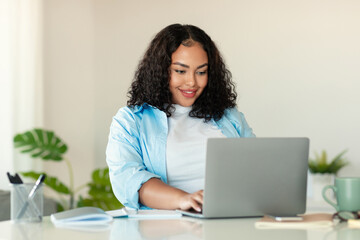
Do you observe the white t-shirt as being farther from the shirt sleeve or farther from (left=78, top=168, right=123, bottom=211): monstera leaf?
(left=78, top=168, right=123, bottom=211): monstera leaf

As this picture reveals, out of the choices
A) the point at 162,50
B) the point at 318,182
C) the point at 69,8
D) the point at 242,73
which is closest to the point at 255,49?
the point at 242,73

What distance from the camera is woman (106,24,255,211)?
220 cm

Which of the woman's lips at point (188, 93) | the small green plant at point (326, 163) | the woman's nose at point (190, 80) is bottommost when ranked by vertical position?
the small green plant at point (326, 163)

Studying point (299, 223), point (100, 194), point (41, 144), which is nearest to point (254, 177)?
point (299, 223)

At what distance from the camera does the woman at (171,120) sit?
2195 millimetres

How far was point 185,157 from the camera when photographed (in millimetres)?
2309

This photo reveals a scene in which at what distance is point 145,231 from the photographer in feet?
5.19

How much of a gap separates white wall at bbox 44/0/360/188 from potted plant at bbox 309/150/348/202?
0.27 ft

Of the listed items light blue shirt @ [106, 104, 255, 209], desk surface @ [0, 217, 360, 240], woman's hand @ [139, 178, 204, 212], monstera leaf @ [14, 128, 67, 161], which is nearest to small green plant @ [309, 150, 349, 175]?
monstera leaf @ [14, 128, 67, 161]

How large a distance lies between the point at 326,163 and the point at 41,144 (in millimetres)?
2431

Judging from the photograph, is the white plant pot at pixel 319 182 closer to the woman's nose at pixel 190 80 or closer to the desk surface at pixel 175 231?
the woman's nose at pixel 190 80

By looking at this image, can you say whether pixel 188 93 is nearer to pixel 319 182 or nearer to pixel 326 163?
pixel 319 182

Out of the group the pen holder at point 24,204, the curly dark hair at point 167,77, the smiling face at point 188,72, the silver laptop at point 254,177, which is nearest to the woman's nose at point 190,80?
the smiling face at point 188,72

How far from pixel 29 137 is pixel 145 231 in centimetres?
349
